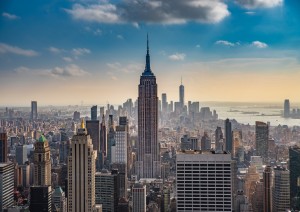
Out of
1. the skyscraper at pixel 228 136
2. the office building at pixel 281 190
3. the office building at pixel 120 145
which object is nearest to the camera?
the office building at pixel 281 190

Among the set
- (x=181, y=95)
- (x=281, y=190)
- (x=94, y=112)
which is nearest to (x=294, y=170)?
(x=281, y=190)

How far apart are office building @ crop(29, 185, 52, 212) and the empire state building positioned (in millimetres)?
3350

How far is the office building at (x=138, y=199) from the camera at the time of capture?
7068 mm

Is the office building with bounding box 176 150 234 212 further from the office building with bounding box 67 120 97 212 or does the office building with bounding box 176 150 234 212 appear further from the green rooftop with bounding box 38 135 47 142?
the green rooftop with bounding box 38 135 47 142

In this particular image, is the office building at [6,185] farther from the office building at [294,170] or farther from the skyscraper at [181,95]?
the office building at [294,170]

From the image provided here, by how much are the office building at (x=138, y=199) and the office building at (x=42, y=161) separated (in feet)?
4.50

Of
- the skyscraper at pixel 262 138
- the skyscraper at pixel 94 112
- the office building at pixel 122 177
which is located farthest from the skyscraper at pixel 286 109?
the office building at pixel 122 177

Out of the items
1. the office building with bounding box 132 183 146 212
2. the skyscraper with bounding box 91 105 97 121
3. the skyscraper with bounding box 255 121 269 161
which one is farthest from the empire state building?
the skyscraper with bounding box 91 105 97 121

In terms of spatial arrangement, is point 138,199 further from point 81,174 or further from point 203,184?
point 203,184

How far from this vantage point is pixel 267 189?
703cm

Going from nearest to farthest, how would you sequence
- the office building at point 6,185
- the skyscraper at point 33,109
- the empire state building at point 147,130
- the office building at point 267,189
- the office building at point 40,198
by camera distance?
1. the skyscraper at point 33,109
2. the office building at point 6,185
3. the office building at point 40,198
4. the office building at point 267,189
5. the empire state building at point 147,130

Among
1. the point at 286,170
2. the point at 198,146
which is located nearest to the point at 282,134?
the point at 286,170

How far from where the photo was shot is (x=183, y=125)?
775 centimetres

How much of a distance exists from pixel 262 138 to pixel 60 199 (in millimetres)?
3306
